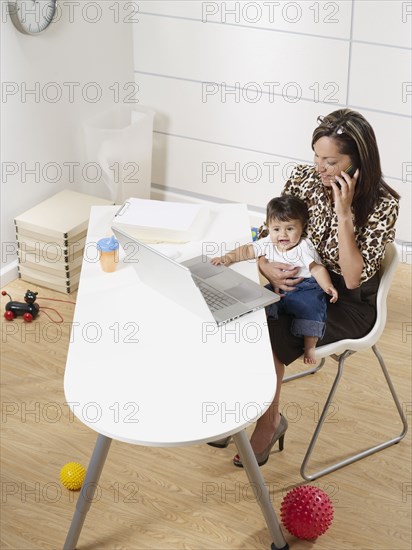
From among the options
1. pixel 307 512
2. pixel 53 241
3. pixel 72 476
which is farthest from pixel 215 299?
pixel 53 241

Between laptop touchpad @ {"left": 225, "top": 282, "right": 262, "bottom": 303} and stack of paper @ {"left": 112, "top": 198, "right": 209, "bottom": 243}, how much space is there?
336 millimetres

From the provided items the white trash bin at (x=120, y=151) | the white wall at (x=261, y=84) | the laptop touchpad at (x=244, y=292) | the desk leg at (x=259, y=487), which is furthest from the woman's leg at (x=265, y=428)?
the white trash bin at (x=120, y=151)

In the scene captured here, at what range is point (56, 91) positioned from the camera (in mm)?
3926

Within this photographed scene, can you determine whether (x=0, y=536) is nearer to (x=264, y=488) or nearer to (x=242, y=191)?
(x=264, y=488)

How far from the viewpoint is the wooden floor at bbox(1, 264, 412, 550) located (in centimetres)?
255

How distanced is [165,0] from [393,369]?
83.7 inches

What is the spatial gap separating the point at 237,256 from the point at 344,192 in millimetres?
385

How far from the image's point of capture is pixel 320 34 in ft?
12.5

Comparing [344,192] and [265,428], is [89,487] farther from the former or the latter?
[344,192]

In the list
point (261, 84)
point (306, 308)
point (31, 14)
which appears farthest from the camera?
point (261, 84)

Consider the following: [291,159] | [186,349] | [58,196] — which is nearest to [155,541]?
[186,349]

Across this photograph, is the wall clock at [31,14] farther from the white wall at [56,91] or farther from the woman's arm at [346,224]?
the woman's arm at [346,224]

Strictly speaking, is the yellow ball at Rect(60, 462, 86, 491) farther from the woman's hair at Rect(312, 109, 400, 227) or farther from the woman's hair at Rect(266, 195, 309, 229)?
the woman's hair at Rect(312, 109, 400, 227)

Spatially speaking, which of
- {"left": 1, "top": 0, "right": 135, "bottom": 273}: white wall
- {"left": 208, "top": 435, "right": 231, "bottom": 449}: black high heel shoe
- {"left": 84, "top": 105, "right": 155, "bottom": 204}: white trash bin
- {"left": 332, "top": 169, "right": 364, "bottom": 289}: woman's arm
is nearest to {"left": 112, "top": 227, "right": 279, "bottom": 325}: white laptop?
{"left": 332, "top": 169, "right": 364, "bottom": 289}: woman's arm
